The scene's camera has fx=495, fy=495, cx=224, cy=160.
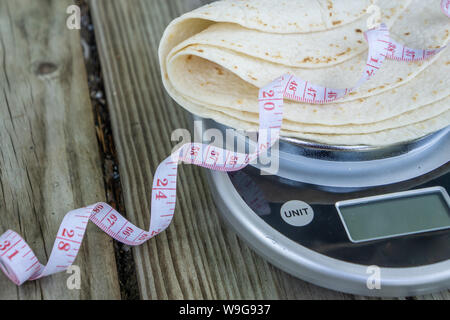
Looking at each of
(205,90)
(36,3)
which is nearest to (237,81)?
(205,90)

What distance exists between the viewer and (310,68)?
2.97ft

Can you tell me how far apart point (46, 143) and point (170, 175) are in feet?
0.98

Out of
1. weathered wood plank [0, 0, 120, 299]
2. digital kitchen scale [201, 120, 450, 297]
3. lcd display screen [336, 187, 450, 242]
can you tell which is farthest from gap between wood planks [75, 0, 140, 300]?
lcd display screen [336, 187, 450, 242]

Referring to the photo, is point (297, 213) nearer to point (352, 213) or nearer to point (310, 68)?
point (352, 213)

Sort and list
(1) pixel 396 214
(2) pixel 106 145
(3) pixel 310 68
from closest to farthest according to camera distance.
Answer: (1) pixel 396 214 → (3) pixel 310 68 → (2) pixel 106 145

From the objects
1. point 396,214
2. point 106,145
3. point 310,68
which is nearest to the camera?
point 396,214

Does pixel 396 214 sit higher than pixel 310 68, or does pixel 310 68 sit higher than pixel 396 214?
pixel 310 68

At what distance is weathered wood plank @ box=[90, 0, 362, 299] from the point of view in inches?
30.6

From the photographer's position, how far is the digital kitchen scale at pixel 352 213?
28.7 inches

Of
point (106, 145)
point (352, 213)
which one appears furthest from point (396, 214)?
point (106, 145)
